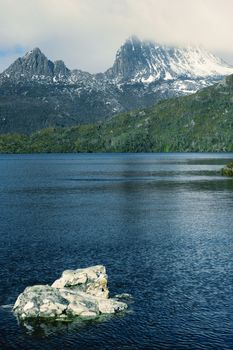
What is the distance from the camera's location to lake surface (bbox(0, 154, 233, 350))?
42344mm

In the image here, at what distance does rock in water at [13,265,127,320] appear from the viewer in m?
47.0

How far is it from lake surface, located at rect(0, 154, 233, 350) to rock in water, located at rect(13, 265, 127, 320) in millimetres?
1646

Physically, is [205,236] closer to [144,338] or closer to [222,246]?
[222,246]

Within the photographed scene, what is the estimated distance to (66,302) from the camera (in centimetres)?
4859

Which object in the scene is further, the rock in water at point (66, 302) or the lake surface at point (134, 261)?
the rock in water at point (66, 302)

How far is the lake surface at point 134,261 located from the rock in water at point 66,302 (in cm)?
165

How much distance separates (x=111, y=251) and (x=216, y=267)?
55.4ft

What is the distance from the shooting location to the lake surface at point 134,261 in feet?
139

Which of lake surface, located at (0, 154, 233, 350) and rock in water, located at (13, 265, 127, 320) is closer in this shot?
lake surface, located at (0, 154, 233, 350)

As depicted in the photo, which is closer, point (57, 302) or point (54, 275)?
point (57, 302)

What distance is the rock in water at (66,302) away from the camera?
154ft

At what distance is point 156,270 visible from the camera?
204 ft

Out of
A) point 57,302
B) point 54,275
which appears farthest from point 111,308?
point 54,275

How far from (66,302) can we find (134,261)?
19671 millimetres
